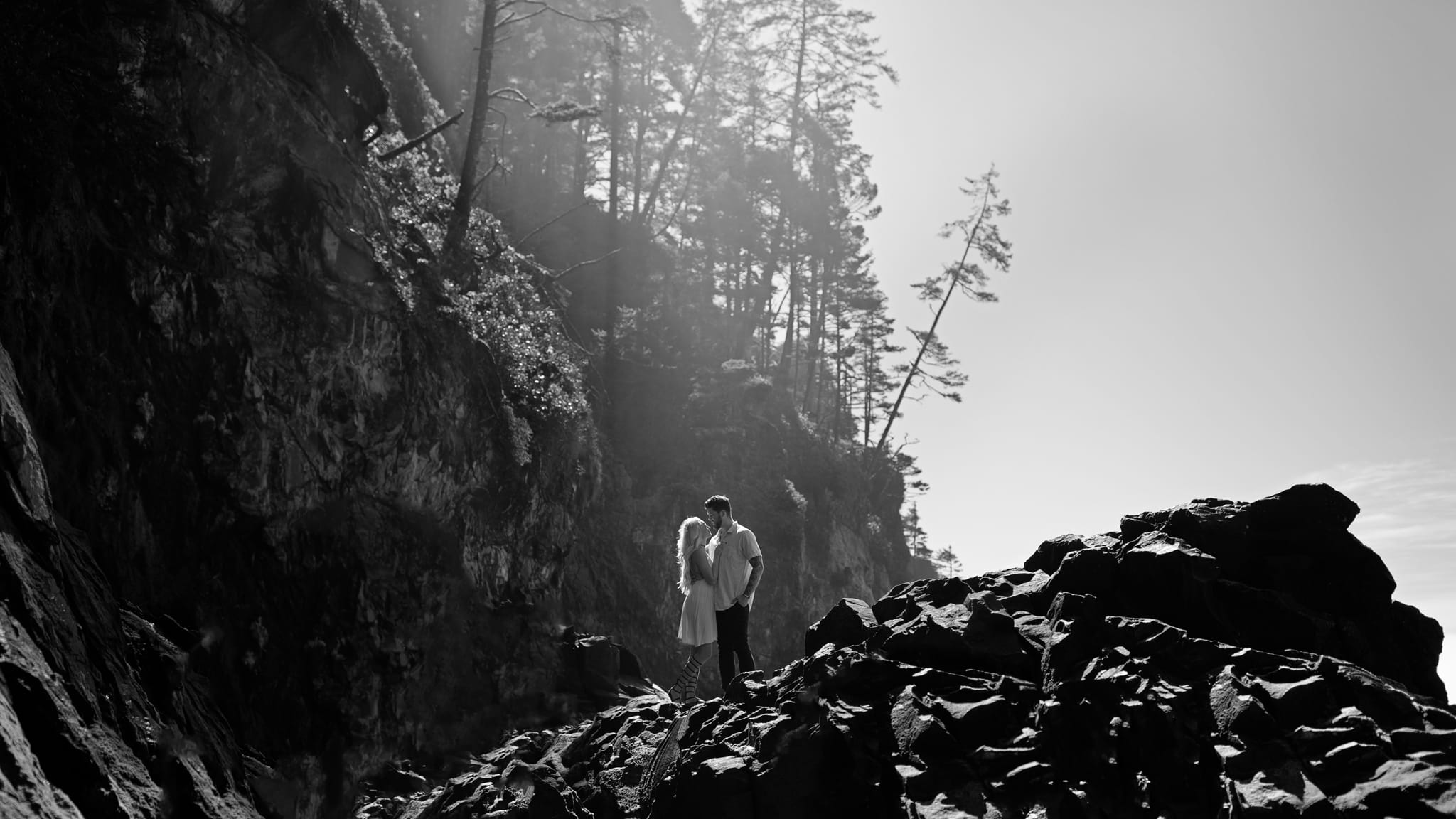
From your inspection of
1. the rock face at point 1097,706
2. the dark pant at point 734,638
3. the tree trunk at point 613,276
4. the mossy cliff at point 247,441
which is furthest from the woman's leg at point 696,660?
the tree trunk at point 613,276

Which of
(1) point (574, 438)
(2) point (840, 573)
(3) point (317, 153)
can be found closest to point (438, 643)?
(1) point (574, 438)

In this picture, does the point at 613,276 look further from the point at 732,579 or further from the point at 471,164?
the point at 732,579

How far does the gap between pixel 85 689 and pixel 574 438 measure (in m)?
12.8

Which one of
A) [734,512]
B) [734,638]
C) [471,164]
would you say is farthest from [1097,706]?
[734,512]

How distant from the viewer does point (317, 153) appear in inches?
567

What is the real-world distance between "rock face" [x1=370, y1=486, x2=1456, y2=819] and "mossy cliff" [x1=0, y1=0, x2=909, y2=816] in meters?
3.48

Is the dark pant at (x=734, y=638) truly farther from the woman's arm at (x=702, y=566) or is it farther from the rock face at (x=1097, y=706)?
the rock face at (x=1097, y=706)

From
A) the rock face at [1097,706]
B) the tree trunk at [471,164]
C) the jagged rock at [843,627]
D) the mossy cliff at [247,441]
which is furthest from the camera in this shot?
the tree trunk at [471,164]

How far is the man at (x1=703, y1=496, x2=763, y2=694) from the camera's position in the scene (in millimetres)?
11039

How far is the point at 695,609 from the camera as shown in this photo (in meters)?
11.2

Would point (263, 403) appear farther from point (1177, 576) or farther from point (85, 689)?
point (1177, 576)

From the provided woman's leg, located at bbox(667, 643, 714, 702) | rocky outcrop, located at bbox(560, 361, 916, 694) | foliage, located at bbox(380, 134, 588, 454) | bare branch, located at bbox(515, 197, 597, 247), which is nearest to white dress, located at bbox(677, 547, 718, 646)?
woman's leg, located at bbox(667, 643, 714, 702)

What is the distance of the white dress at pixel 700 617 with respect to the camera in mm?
11133

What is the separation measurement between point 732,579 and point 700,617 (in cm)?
60
